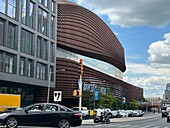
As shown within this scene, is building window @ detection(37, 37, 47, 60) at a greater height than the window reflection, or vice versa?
the window reflection

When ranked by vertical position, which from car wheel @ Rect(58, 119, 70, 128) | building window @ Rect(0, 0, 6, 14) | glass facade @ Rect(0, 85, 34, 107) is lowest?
car wheel @ Rect(58, 119, 70, 128)

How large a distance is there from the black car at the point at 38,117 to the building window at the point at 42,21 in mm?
43704

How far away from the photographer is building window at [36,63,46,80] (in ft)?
206

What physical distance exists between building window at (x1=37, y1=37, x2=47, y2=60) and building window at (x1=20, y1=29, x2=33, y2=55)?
11.3 feet

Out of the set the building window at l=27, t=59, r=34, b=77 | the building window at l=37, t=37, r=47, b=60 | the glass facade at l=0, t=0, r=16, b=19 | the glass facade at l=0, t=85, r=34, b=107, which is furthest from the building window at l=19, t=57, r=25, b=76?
the glass facade at l=0, t=0, r=16, b=19

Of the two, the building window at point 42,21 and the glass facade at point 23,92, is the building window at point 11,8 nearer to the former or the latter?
the building window at point 42,21

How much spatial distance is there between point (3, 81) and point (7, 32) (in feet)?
24.8

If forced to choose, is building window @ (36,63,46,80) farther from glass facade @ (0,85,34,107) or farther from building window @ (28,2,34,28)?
building window @ (28,2,34,28)

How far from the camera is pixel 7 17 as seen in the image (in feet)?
170

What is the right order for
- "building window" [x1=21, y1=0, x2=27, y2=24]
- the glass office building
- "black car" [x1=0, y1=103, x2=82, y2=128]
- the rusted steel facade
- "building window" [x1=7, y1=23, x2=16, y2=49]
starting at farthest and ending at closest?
the rusted steel facade → "building window" [x1=21, y1=0, x2=27, y2=24] → "building window" [x1=7, y1=23, x2=16, y2=49] → the glass office building → "black car" [x1=0, y1=103, x2=82, y2=128]

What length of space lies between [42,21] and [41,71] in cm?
948

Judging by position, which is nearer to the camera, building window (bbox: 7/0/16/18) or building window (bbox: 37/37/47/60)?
building window (bbox: 7/0/16/18)

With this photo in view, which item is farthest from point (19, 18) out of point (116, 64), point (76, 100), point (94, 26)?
point (116, 64)

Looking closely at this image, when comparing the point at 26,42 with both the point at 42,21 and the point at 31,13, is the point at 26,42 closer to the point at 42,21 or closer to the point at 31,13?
the point at 31,13
